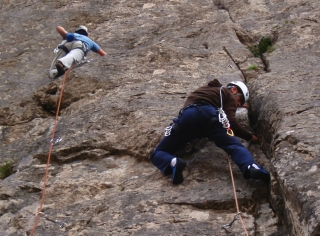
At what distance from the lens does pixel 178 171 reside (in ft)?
22.7

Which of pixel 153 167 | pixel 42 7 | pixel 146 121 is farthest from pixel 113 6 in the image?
pixel 153 167

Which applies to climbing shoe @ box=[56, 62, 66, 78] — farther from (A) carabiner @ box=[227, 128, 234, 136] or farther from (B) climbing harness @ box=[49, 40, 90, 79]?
(A) carabiner @ box=[227, 128, 234, 136]

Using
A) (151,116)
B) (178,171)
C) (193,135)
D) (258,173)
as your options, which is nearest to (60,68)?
(151,116)

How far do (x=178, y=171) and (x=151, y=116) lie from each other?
1816 millimetres

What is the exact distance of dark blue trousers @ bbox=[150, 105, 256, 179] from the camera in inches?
280

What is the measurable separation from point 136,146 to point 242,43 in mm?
3935

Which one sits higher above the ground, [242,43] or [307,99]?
[307,99]

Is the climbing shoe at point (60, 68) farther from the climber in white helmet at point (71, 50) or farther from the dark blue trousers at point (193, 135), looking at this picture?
the dark blue trousers at point (193, 135)

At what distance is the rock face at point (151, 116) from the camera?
6488 mm

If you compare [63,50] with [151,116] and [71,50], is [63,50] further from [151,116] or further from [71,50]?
[151,116]

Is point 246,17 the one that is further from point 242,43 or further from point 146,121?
point 146,121

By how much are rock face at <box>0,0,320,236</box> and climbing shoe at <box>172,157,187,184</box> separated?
10cm

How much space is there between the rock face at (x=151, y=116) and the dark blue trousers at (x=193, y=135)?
0.25m

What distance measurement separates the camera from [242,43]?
11117 millimetres
